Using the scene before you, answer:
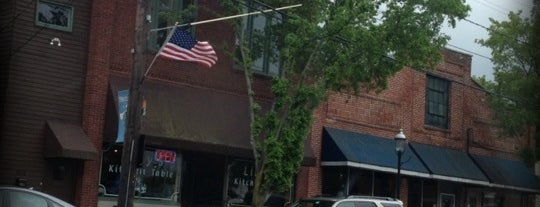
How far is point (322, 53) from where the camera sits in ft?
58.4

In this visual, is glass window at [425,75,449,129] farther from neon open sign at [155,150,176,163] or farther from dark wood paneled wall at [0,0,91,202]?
dark wood paneled wall at [0,0,91,202]

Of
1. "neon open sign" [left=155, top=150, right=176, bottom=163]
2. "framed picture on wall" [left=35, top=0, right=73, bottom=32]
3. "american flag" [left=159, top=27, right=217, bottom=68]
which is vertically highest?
"framed picture on wall" [left=35, top=0, right=73, bottom=32]

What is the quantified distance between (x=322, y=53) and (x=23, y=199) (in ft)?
28.8

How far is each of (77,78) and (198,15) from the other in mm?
3800

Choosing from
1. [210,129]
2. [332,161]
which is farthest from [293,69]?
[332,161]

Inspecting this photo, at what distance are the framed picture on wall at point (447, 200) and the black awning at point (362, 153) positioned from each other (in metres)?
3.36

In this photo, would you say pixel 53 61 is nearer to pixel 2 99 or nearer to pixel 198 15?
pixel 2 99

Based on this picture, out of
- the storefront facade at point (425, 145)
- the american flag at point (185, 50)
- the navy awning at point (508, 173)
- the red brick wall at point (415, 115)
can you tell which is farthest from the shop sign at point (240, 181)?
the navy awning at point (508, 173)

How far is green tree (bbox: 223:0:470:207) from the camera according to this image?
17.1 metres

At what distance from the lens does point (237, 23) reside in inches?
715

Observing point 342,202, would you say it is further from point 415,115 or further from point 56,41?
point 415,115

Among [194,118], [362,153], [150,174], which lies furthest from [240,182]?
[362,153]

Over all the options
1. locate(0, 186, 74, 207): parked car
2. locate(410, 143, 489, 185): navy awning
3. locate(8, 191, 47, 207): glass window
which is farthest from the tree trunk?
locate(410, 143, 489, 185): navy awning

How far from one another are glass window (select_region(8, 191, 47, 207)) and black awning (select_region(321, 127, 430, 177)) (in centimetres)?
1173
